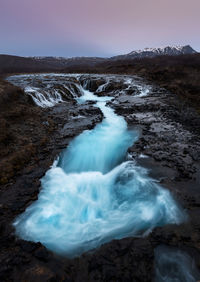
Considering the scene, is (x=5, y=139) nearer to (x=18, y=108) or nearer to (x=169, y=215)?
(x=18, y=108)

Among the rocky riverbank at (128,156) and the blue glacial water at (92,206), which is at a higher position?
the rocky riverbank at (128,156)

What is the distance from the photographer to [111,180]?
5.75 meters

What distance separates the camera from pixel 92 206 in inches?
189

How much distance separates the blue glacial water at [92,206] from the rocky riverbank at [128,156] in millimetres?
288

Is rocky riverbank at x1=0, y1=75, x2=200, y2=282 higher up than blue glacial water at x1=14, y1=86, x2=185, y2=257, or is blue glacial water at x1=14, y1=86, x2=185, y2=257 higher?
rocky riverbank at x1=0, y1=75, x2=200, y2=282

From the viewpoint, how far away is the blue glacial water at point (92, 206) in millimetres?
3799

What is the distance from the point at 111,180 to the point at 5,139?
191 inches

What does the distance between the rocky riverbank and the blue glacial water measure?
0.29 meters

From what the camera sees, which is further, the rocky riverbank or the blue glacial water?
the blue glacial water

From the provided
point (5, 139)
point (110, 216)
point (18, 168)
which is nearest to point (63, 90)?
point (5, 139)

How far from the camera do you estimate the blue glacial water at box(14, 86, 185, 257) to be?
3799 millimetres

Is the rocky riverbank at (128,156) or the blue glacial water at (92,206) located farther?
the blue glacial water at (92,206)

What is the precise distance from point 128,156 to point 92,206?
2.62 metres

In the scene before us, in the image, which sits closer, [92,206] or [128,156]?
[92,206]
